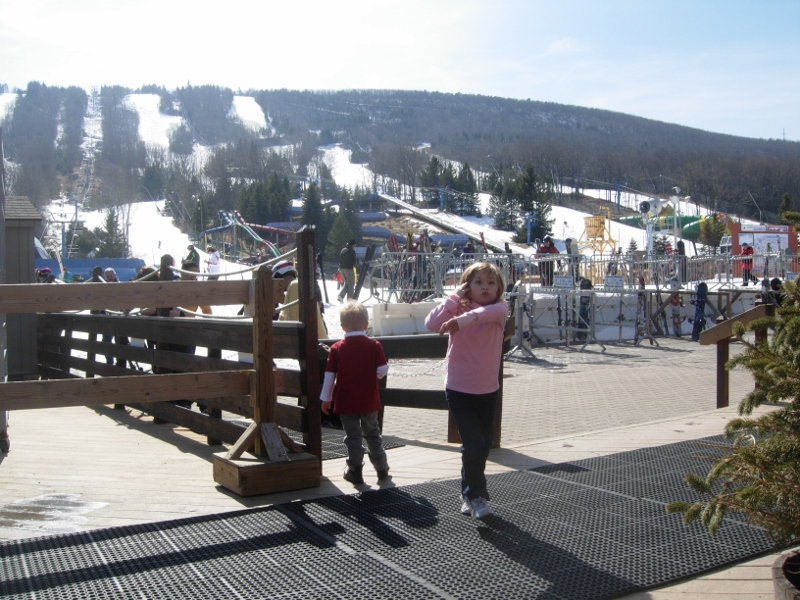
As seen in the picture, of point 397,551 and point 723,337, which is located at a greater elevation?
point 723,337

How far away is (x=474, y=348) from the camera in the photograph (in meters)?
4.69

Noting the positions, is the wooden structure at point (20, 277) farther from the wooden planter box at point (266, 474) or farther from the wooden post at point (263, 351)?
the wooden post at point (263, 351)

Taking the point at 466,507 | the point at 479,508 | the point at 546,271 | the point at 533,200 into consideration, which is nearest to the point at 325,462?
the point at 466,507

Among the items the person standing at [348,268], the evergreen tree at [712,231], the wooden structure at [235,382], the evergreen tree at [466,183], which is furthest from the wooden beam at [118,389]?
the evergreen tree at [466,183]

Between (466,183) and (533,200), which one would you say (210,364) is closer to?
(533,200)

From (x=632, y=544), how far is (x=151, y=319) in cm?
503

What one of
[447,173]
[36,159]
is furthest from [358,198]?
[36,159]

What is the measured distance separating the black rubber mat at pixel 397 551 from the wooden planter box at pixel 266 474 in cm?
30

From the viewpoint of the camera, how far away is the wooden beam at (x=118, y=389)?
444 centimetres

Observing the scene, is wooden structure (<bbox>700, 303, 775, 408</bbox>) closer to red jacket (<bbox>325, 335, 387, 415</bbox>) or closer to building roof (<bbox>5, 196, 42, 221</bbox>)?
red jacket (<bbox>325, 335, 387, 415</bbox>)

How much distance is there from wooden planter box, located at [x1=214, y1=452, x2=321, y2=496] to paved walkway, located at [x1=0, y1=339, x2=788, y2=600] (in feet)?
0.22

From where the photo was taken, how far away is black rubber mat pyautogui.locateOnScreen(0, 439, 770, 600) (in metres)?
3.55

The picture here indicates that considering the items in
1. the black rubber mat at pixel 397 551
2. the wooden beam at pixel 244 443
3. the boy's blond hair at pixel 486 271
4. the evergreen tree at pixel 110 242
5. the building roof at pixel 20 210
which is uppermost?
the evergreen tree at pixel 110 242

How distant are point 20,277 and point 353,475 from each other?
7669mm
